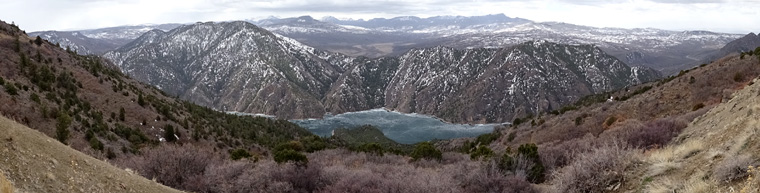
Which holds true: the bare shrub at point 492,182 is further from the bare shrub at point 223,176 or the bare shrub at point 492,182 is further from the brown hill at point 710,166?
the bare shrub at point 223,176

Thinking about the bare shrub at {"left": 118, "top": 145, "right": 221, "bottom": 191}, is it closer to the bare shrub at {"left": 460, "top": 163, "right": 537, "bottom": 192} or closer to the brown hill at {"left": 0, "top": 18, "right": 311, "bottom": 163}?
the brown hill at {"left": 0, "top": 18, "right": 311, "bottom": 163}

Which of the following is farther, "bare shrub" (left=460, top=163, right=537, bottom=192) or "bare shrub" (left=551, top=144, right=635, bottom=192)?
"bare shrub" (left=460, top=163, right=537, bottom=192)

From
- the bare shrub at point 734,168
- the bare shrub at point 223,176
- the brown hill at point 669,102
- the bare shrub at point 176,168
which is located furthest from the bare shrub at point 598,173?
the brown hill at point 669,102

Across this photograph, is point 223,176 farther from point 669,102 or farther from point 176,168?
point 669,102

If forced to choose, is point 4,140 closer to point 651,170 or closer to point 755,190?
point 755,190

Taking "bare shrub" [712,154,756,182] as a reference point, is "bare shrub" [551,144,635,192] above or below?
below

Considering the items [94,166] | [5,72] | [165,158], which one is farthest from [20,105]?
[94,166]

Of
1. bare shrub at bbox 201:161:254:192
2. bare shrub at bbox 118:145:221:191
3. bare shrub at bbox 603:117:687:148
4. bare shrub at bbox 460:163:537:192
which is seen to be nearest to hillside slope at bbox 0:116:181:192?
bare shrub at bbox 201:161:254:192
